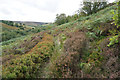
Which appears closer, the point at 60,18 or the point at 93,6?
the point at 93,6

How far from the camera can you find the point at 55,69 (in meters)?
3.17

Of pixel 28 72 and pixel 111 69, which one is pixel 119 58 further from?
pixel 28 72

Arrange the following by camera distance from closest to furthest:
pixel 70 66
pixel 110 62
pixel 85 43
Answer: pixel 110 62
pixel 70 66
pixel 85 43

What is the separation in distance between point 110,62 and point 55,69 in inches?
88.1

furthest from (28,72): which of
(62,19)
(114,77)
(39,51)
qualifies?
(62,19)

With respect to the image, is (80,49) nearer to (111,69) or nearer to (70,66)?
(70,66)

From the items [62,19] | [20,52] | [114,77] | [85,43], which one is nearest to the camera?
[114,77]

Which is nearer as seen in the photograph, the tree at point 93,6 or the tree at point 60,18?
the tree at point 93,6

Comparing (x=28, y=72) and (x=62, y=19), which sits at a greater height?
(x=62, y=19)

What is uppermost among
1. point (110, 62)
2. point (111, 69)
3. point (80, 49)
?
point (80, 49)

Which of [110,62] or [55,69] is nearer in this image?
[110,62]

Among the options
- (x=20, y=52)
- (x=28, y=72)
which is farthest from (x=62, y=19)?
(x=28, y=72)

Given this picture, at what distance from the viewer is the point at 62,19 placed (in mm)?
31000

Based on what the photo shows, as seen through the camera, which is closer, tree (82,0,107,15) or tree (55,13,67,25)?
tree (82,0,107,15)
